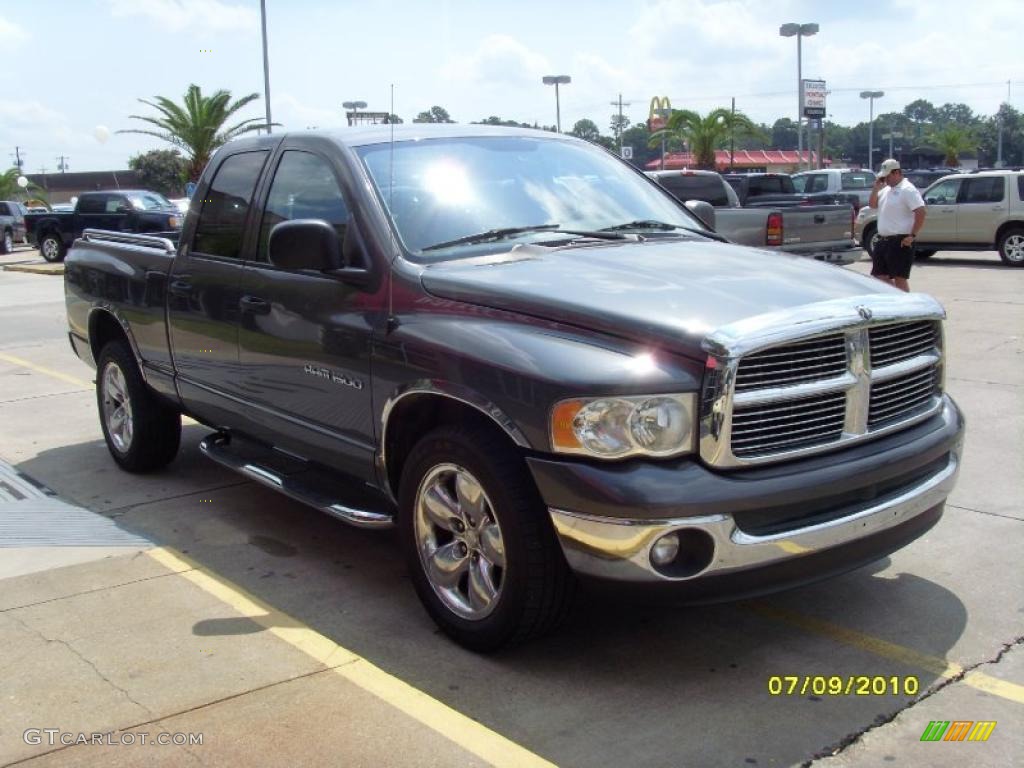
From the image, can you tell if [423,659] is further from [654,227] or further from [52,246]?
[52,246]

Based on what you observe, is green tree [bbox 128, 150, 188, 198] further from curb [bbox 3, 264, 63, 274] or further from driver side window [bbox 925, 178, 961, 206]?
driver side window [bbox 925, 178, 961, 206]

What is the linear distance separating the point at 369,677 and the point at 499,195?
2064 millimetres

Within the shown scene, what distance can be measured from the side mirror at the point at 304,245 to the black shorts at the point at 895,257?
8.38 meters

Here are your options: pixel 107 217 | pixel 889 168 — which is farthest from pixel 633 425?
pixel 107 217

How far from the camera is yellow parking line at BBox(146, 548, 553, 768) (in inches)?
132

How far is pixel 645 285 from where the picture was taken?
390 cm

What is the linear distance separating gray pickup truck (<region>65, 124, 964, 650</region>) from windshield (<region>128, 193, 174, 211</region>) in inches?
868

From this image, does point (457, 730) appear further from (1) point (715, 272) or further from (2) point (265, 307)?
(2) point (265, 307)

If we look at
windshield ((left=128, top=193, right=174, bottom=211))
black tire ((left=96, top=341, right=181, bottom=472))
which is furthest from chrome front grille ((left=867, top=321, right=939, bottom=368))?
windshield ((left=128, top=193, right=174, bottom=211))

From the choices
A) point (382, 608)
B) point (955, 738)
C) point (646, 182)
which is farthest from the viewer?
point (646, 182)

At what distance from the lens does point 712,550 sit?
344 cm

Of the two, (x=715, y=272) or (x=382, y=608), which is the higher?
(x=715, y=272)

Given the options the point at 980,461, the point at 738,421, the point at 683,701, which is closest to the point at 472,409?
the point at 738,421

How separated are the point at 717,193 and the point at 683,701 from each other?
1520 cm
